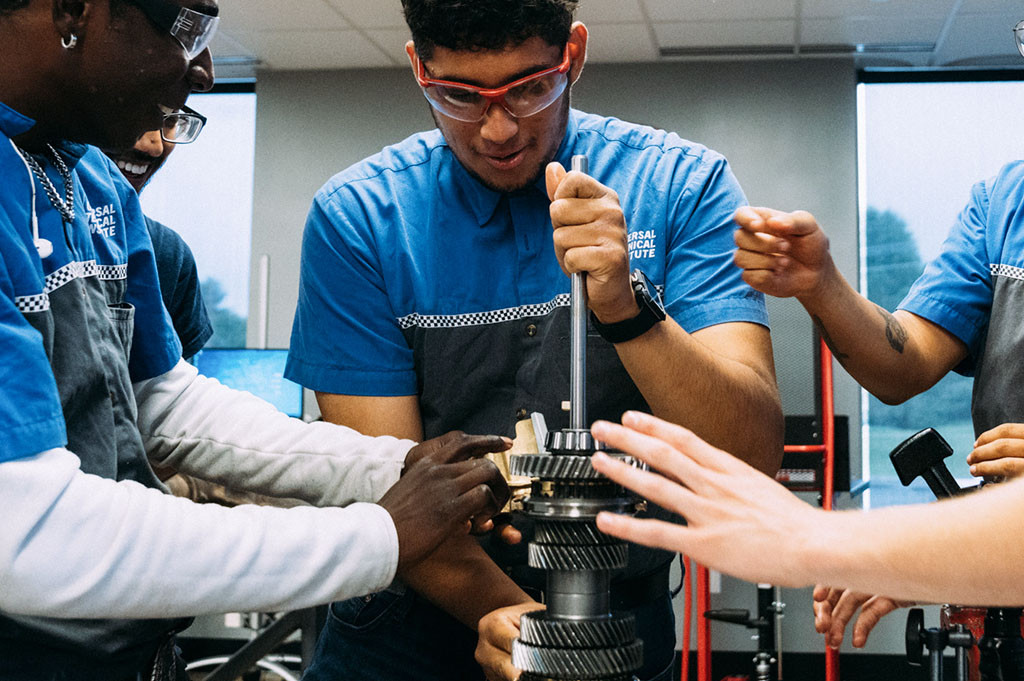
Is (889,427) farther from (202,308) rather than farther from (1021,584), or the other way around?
(1021,584)

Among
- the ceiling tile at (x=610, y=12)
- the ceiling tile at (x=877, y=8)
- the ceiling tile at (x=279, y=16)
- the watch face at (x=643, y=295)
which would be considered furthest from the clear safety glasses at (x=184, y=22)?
the ceiling tile at (x=877, y=8)

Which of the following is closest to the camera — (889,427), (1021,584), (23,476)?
(1021,584)

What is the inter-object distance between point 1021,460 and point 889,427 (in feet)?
15.3

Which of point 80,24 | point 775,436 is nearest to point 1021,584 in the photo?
point 775,436

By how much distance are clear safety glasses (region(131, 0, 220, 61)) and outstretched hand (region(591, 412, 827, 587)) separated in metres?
0.75

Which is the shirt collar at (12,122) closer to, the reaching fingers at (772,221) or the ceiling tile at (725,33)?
the reaching fingers at (772,221)

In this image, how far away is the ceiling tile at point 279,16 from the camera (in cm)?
→ 523

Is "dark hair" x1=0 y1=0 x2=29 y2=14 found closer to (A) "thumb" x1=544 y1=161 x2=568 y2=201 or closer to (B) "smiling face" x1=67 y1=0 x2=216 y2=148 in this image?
(B) "smiling face" x1=67 y1=0 x2=216 y2=148

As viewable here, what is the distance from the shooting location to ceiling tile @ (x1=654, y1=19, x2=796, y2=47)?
5.38m

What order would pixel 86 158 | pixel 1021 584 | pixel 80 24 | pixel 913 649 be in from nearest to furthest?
pixel 1021 584, pixel 80 24, pixel 86 158, pixel 913 649

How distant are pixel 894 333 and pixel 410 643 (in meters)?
1.10

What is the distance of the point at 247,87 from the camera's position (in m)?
6.62

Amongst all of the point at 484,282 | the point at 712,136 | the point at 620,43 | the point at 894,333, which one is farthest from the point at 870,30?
the point at 484,282

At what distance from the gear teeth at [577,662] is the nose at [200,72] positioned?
34.6 inches
